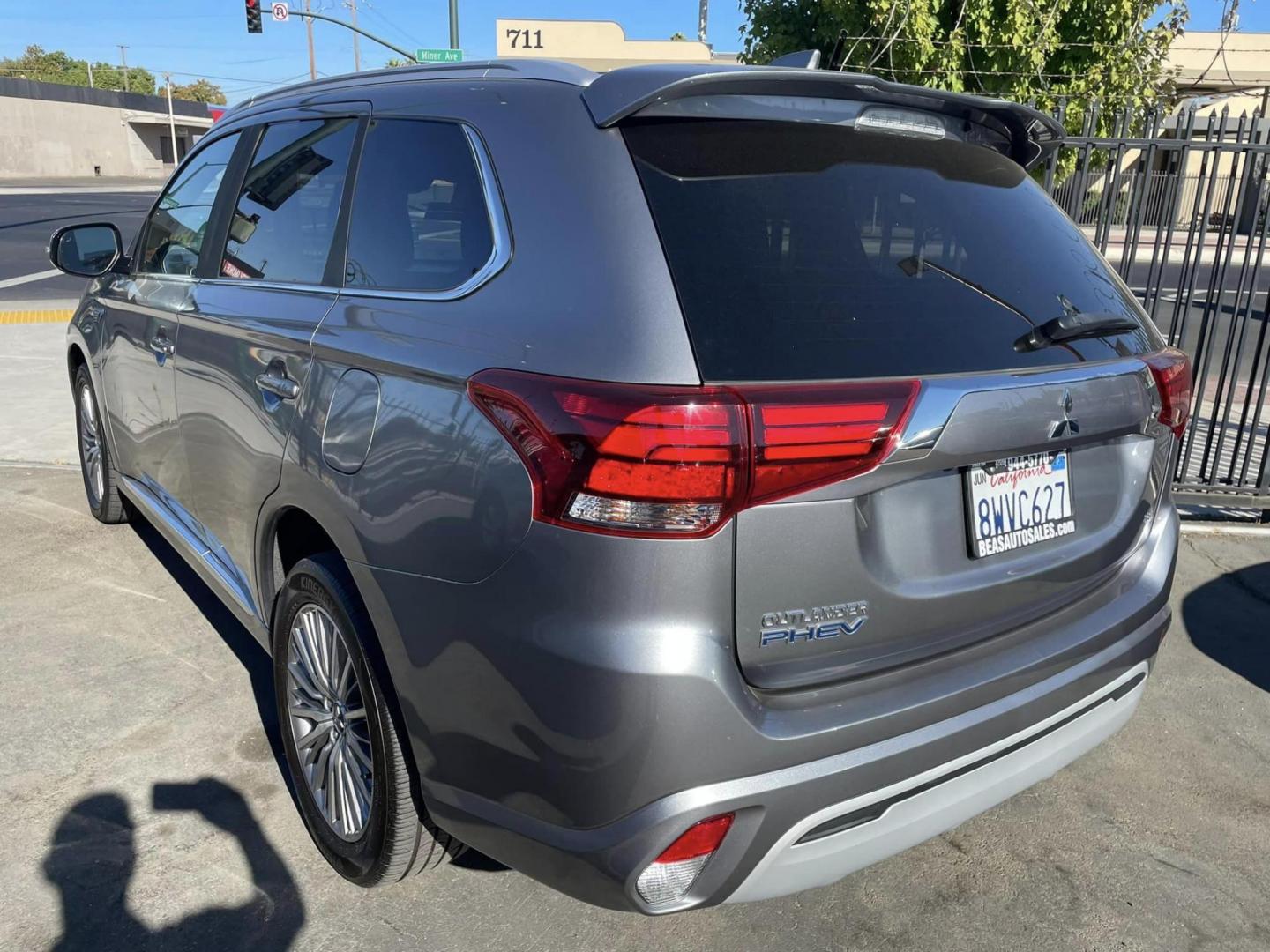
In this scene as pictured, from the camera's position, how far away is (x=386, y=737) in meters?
2.23

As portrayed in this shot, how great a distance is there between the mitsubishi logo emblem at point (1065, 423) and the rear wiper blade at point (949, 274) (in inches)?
7.9

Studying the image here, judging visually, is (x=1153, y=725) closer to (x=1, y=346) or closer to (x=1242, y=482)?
(x=1242, y=482)

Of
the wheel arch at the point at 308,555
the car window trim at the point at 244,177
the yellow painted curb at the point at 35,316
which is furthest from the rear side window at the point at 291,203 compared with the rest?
the yellow painted curb at the point at 35,316

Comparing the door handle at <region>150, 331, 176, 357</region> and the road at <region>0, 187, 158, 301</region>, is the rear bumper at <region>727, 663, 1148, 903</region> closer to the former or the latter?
the door handle at <region>150, 331, 176, 357</region>

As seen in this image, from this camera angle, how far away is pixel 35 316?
1173 cm

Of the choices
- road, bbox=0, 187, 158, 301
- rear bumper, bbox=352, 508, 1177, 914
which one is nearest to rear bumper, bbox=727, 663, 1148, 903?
rear bumper, bbox=352, 508, 1177, 914

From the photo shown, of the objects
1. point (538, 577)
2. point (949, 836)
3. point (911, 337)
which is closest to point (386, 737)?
point (538, 577)

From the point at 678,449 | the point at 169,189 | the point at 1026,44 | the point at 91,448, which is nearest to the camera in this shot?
the point at 678,449

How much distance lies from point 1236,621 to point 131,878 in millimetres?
4272

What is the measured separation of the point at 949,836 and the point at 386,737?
1612mm

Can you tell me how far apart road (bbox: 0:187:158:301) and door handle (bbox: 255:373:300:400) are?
22.3ft

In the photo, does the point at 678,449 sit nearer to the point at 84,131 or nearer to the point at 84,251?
the point at 84,251

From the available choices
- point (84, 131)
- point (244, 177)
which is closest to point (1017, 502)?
point (244, 177)

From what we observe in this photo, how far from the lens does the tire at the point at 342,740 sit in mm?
2266
